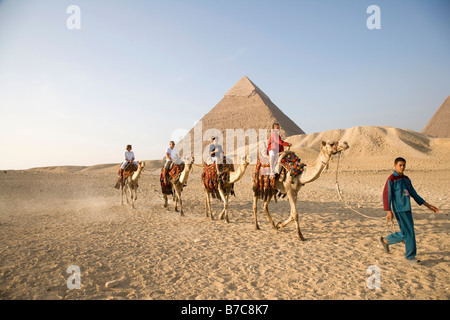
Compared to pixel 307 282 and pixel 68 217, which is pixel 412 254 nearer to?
pixel 307 282

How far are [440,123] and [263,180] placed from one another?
101425 mm

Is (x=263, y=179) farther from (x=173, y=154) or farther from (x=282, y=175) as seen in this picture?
(x=173, y=154)

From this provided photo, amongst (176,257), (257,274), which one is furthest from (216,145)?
(257,274)

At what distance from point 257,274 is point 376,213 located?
209 inches

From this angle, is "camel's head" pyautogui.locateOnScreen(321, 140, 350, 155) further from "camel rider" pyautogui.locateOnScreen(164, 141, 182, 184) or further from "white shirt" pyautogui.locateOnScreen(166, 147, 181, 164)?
"white shirt" pyautogui.locateOnScreen(166, 147, 181, 164)

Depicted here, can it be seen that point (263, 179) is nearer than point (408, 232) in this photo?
No

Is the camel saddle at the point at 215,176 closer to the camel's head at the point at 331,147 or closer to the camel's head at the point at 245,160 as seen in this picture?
the camel's head at the point at 245,160

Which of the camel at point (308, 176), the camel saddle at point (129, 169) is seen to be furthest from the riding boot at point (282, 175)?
the camel saddle at point (129, 169)

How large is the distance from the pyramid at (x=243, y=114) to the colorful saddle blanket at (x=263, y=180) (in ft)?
236

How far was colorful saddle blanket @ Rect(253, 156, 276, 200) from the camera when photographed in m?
5.41

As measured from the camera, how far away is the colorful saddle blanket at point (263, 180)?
5.41 meters

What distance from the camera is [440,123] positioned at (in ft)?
263

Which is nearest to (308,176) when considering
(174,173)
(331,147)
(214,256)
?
(331,147)
